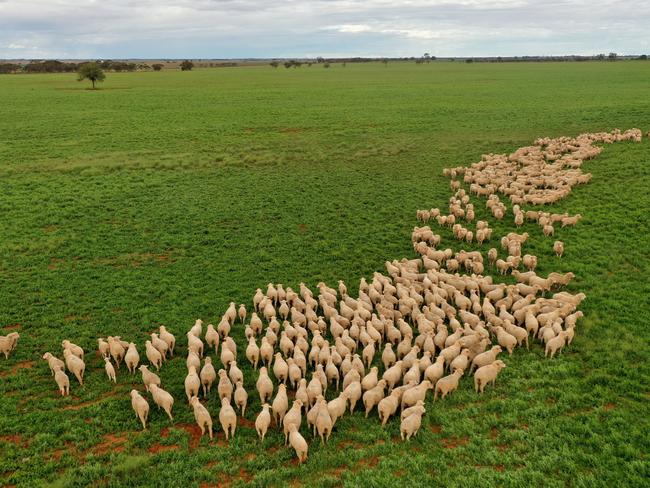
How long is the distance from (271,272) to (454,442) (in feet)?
41.9

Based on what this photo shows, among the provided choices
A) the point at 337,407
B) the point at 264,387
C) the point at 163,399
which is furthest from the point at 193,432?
the point at 337,407

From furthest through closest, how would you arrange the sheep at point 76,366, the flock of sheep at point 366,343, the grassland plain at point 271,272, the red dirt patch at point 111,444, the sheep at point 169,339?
the sheep at point 169,339
the sheep at point 76,366
the flock of sheep at point 366,343
the red dirt patch at point 111,444
the grassland plain at point 271,272

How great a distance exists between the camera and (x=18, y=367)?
52.4 feet

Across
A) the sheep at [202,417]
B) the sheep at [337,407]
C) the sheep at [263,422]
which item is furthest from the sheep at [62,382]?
the sheep at [337,407]

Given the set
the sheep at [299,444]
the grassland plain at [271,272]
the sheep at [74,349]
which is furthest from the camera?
the sheep at [74,349]

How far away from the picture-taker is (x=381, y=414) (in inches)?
514

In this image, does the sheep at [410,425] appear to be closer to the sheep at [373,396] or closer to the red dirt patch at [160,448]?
the sheep at [373,396]

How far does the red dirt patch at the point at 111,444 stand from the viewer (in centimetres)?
1240

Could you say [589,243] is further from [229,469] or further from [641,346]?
[229,469]

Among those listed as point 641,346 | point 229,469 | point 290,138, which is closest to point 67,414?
point 229,469

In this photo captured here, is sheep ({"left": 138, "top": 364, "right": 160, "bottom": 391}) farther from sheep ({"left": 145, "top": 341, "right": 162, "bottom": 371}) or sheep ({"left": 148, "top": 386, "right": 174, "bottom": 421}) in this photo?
sheep ({"left": 145, "top": 341, "right": 162, "bottom": 371})

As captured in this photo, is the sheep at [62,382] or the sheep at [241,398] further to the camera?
the sheep at [62,382]

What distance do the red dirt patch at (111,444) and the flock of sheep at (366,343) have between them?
79 cm

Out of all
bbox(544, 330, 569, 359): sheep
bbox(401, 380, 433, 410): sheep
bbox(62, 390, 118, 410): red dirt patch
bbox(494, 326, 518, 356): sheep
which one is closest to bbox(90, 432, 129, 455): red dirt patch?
bbox(62, 390, 118, 410): red dirt patch
